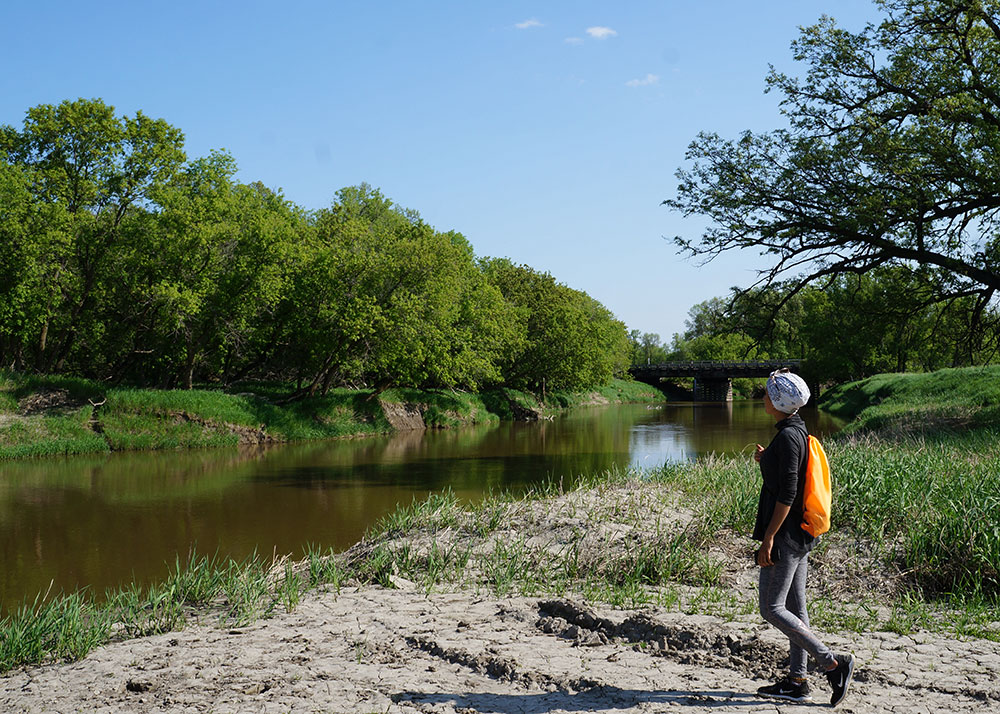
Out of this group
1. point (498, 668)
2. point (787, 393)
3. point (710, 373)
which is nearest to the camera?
point (787, 393)

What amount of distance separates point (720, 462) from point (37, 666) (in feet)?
37.6

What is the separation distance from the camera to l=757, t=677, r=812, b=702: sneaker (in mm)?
4977

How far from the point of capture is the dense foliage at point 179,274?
28.1 metres

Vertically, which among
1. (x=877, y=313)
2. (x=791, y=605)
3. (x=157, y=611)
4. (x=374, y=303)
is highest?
(x=374, y=303)

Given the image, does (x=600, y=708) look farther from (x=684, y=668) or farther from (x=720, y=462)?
(x=720, y=462)

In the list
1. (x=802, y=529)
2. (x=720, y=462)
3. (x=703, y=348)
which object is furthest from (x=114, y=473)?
(x=703, y=348)

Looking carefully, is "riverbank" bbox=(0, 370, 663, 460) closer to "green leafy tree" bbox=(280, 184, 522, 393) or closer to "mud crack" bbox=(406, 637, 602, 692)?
"green leafy tree" bbox=(280, 184, 522, 393)

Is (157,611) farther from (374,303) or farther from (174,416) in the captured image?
(374,303)

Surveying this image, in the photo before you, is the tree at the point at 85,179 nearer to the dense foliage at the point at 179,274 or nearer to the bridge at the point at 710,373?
the dense foliage at the point at 179,274

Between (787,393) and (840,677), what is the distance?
1811 mm

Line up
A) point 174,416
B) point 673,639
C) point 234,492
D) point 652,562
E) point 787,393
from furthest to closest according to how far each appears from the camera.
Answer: point 174,416, point 234,492, point 652,562, point 673,639, point 787,393

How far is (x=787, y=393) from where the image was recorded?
521 centimetres

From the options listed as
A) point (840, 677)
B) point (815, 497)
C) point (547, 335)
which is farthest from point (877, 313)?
point (547, 335)

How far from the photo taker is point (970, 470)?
1068 cm
